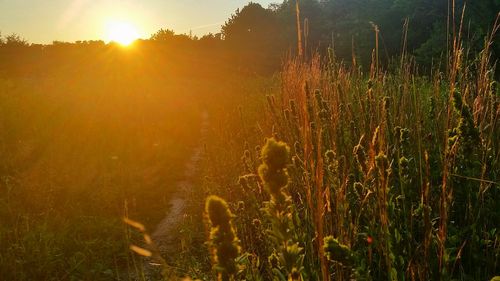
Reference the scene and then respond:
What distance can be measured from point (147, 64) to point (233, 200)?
3486 cm

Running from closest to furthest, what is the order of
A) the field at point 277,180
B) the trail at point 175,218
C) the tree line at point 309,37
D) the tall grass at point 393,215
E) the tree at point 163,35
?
the tall grass at point 393,215, the field at point 277,180, the trail at point 175,218, the tree line at point 309,37, the tree at point 163,35

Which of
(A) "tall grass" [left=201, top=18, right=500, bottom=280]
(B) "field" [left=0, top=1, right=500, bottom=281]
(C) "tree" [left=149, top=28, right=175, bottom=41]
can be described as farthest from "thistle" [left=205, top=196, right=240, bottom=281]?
(C) "tree" [left=149, top=28, right=175, bottom=41]

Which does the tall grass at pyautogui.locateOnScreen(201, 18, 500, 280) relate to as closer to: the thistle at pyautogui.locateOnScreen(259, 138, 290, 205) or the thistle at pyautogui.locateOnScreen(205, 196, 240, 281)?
the thistle at pyautogui.locateOnScreen(259, 138, 290, 205)

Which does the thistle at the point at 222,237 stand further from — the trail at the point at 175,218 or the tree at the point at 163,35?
the tree at the point at 163,35

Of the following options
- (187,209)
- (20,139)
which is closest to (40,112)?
(20,139)

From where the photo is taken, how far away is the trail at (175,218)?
5.13 meters

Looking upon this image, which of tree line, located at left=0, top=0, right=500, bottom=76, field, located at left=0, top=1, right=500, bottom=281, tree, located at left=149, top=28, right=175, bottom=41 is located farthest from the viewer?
tree, located at left=149, top=28, right=175, bottom=41

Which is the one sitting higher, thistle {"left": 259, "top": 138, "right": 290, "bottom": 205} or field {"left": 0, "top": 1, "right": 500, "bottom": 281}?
thistle {"left": 259, "top": 138, "right": 290, "bottom": 205}

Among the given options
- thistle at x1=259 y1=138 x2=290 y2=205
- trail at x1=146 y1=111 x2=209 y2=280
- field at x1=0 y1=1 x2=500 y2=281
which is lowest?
trail at x1=146 y1=111 x2=209 y2=280

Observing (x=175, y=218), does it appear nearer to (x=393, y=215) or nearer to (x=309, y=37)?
(x=393, y=215)

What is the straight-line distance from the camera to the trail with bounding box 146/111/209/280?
513 centimetres

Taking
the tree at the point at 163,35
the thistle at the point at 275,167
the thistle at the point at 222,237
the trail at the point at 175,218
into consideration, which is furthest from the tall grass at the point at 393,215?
the tree at the point at 163,35

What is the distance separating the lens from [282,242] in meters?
1.44

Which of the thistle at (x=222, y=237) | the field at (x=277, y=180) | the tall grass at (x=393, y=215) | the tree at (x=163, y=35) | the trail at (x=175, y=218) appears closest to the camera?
the thistle at (x=222, y=237)
